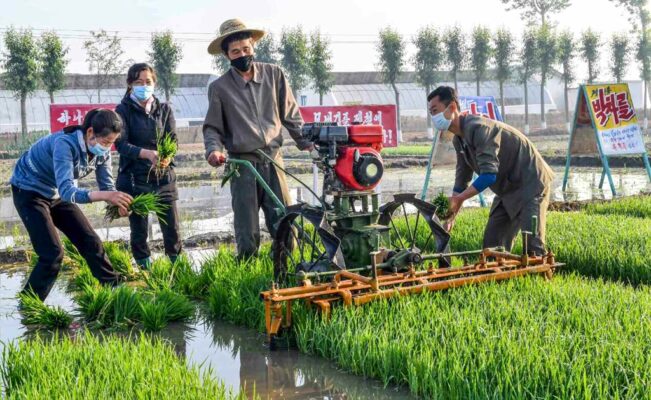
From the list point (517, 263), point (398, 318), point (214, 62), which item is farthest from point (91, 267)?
point (214, 62)

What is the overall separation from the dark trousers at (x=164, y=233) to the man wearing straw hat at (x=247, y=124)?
61 centimetres

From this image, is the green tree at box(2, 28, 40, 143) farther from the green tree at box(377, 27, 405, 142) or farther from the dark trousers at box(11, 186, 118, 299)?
the dark trousers at box(11, 186, 118, 299)

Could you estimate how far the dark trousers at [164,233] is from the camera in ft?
19.3

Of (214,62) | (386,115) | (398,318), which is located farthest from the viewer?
(214,62)

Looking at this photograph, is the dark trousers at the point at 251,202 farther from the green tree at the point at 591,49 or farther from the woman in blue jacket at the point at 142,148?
the green tree at the point at 591,49

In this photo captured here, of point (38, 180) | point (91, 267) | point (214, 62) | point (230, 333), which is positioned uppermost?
point (214, 62)

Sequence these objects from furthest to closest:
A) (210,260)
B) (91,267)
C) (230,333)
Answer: (210,260)
(91,267)
(230,333)

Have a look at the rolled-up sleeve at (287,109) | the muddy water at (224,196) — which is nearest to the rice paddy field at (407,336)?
the rolled-up sleeve at (287,109)

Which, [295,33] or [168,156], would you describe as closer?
A: [168,156]

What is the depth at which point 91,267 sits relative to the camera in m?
5.18

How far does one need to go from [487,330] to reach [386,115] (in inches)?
378

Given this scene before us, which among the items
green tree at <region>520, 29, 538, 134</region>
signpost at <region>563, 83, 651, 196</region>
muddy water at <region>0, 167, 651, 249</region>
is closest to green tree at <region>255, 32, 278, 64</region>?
green tree at <region>520, 29, 538, 134</region>

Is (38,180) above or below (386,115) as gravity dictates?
below

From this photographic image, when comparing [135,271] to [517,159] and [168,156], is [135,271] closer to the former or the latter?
[168,156]
